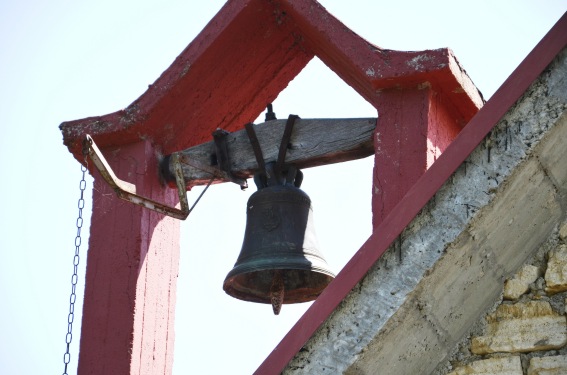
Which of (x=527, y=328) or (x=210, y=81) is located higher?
(x=210, y=81)

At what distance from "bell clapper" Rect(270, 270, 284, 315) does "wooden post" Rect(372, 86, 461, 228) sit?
→ 0.78 meters

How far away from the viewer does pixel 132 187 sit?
5.39 meters

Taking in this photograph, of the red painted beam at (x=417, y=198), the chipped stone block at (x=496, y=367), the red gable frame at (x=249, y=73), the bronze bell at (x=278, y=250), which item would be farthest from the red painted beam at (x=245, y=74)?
the chipped stone block at (x=496, y=367)

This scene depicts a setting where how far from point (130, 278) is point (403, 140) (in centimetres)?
127

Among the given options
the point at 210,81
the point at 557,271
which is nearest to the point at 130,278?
the point at 210,81

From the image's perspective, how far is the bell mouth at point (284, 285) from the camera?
18.9ft

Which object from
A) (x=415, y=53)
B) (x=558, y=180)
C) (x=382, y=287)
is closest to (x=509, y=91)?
(x=558, y=180)

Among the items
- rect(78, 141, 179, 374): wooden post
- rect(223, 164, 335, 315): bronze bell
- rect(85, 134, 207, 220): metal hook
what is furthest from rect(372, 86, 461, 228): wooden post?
rect(78, 141, 179, 374): wooden post

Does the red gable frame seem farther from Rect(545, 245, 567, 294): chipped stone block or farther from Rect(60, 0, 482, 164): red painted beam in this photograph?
Rect(545, 245, 567, 294): chipped stone block

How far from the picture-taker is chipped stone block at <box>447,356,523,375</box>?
3.94m

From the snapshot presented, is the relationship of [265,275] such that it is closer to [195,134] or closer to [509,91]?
[195,134]

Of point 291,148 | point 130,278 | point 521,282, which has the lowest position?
point 521,282

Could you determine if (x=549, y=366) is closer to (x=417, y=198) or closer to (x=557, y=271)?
(x=557, y=271)

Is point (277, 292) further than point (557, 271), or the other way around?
point (277, 292)
